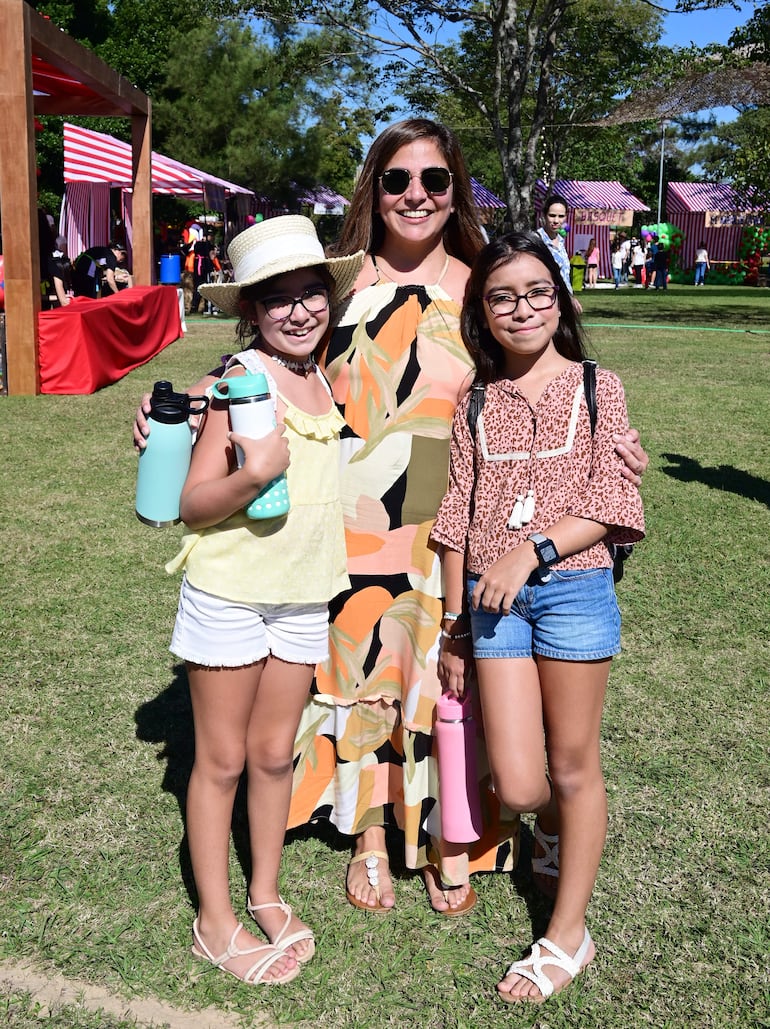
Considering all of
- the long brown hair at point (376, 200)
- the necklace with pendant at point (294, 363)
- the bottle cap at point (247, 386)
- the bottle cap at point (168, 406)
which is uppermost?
the long brown hair at point (376, 200)

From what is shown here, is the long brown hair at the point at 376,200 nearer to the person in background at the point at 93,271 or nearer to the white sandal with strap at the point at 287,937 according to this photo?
the white sandal with strap at the point at 287,937

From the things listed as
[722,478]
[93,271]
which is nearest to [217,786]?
[722,478]

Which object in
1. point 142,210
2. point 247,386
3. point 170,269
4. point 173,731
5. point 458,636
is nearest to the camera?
point 247,386

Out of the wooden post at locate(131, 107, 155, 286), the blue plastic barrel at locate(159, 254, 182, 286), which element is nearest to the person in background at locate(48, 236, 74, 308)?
the wooden post at locate(131, 107, 155, 286)

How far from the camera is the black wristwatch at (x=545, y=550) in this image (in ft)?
7.12

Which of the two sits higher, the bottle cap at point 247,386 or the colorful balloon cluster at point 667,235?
the colorful balloon cluster at point 667,235

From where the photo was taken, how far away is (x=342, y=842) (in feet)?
10.0

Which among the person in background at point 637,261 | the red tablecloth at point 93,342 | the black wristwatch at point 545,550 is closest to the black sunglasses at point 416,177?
the black wristwatch at point 545,550

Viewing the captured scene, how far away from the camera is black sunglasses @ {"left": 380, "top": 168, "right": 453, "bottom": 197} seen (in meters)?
2.50

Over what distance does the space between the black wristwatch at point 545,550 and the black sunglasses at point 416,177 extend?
0.97 m

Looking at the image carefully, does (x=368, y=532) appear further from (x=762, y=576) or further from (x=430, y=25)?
(x=430, y=25)

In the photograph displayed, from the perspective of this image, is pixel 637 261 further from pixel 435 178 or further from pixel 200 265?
pixel 435 178

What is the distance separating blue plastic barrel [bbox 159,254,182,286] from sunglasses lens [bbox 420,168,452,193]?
2008 cm

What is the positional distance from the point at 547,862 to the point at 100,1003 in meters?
1.24
